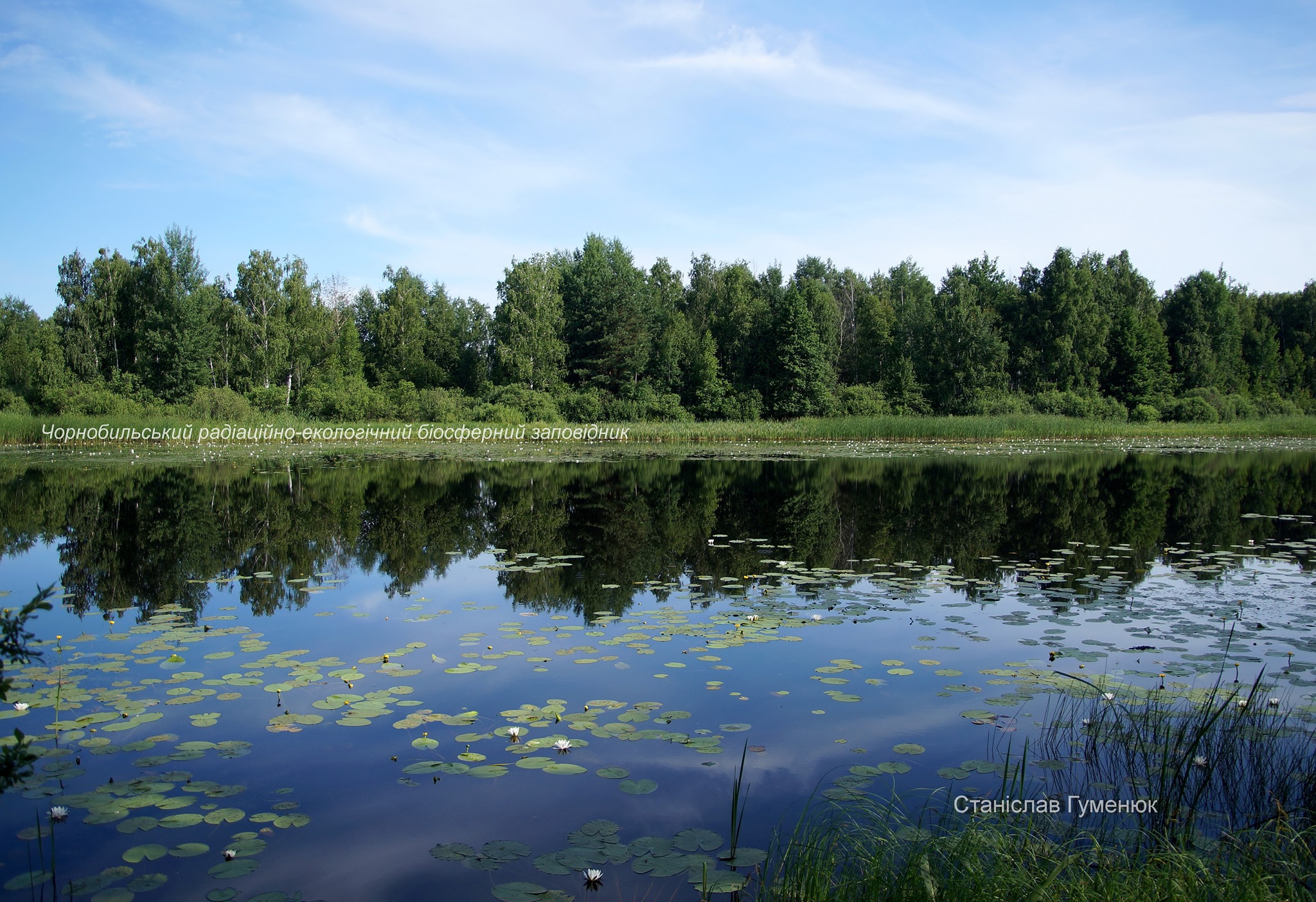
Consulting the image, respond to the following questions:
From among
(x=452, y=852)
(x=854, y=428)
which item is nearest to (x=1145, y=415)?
(x=854, y=428)

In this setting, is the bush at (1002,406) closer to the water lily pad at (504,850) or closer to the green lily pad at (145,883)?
the water lily pad at (504,850)

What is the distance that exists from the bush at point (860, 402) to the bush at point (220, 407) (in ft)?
104

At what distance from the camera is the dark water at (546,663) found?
3613 millimetres

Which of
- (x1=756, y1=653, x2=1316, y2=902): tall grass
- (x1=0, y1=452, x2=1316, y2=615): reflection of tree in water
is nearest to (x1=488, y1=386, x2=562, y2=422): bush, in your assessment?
(x1=0, y1=452, x2=1316, y2=615): reflection of tree in water

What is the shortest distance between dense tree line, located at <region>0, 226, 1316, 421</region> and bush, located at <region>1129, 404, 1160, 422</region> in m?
0.16

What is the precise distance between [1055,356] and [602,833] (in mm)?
52520

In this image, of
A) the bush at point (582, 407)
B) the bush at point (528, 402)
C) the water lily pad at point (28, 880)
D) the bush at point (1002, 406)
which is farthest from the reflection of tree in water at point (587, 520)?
the bush at point (1002, 406)

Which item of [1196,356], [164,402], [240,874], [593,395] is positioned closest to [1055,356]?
[1196,356]

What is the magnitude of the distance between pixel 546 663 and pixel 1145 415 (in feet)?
166

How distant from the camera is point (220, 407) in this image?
124 feet

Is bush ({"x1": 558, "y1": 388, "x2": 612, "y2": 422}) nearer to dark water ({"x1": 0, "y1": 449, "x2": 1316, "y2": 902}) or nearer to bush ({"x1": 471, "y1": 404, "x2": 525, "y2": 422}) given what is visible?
bush ({"x1": 471, "y1": 404, "x2": 525, "y2": 422})

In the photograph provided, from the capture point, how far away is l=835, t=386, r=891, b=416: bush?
4788 cm

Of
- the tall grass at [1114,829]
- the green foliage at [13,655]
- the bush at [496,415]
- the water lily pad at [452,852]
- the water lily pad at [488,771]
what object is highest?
the bush at [496,415]

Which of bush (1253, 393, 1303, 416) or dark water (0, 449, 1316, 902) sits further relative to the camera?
bush (1253, 393, 1303, 416)
